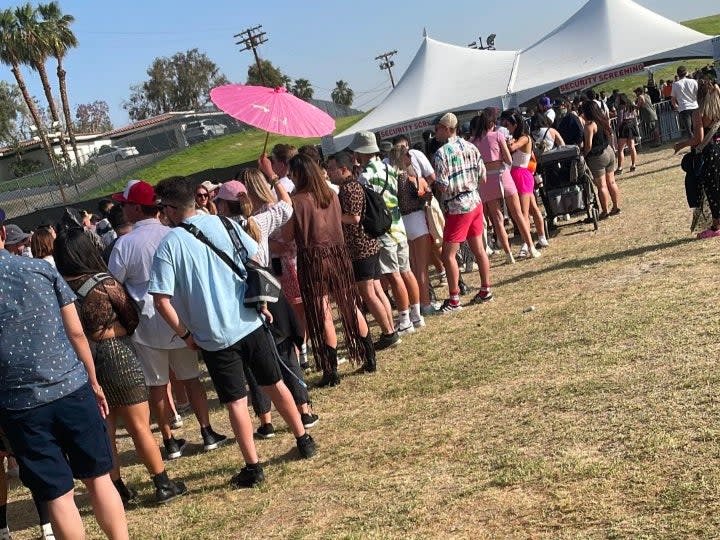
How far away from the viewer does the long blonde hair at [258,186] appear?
610 cm

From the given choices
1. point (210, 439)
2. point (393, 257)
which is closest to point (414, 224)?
point (393, 257)

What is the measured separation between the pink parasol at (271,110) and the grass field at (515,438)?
2066mm

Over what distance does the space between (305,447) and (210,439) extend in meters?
Result: 1.12

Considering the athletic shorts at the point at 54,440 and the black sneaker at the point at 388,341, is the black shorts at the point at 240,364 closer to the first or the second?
the athletic shorts at the point at 54,440

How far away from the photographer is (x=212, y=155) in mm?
55094

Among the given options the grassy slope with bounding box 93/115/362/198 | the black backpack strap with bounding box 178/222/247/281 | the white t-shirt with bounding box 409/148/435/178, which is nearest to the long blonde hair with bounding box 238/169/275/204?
the black backpack strap with bounding box 178/222/247/281

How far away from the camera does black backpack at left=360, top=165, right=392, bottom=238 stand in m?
6.89

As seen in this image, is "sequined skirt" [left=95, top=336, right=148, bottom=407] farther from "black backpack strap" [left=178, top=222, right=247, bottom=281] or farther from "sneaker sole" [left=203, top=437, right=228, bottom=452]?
"sneaker sole" [left=203, top=437, right=228, bottom=452]

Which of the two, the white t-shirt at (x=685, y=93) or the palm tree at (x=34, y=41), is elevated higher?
the palm tree at (x=34, y=41)

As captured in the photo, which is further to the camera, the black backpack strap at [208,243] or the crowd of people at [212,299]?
the black backpack strap at [208,243]

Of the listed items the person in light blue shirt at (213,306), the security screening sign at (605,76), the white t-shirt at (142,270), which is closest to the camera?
the person in light blue shirt at (213,306)

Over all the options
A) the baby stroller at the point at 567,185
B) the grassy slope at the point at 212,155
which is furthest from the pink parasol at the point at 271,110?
the grassy slope at the point at 212,155

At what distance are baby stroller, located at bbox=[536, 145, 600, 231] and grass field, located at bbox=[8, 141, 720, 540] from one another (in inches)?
125

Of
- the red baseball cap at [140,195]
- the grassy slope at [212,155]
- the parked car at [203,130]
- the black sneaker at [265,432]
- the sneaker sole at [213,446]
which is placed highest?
the parked car at [203,130]
